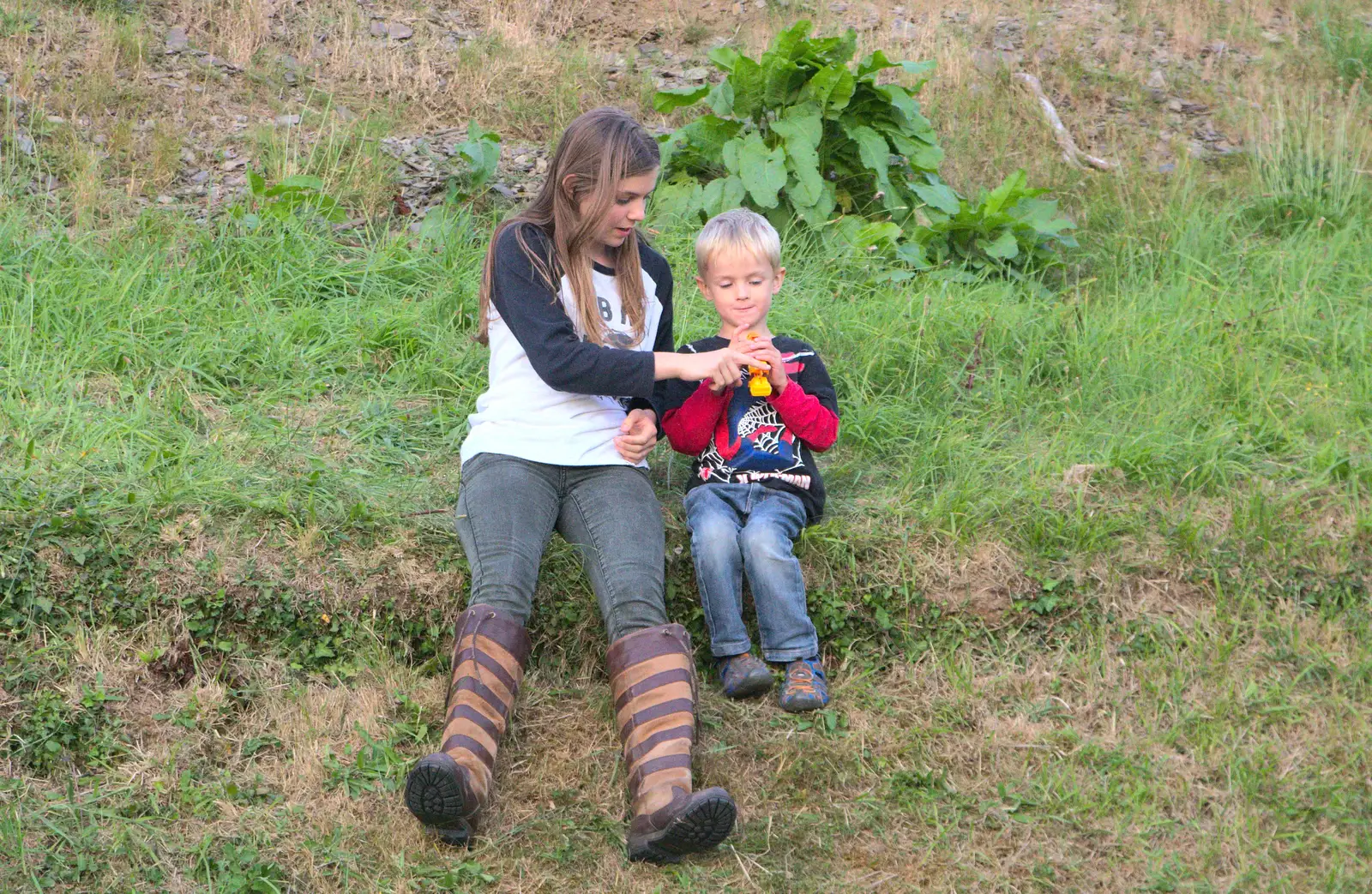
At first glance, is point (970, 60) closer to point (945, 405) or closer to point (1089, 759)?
point (945, 405)

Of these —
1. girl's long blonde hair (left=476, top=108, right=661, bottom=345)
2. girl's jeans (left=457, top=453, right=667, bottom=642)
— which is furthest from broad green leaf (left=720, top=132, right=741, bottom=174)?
girl's jeans (left=457, top=453, right=667, bottom=642)

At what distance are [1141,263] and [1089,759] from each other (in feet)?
9.15

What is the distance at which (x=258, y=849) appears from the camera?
2.80 metres

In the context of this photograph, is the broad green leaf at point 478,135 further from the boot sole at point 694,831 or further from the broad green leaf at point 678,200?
the boot sole at point 694,831

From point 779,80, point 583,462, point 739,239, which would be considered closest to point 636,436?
point 583,462

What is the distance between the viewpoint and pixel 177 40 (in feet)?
19.7

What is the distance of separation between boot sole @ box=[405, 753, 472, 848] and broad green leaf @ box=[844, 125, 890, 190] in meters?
3.25

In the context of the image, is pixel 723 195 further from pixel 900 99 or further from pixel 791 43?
pixel 900 99

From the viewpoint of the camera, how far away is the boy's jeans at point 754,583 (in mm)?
3221

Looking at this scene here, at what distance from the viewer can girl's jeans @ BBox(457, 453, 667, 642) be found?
2984 mm

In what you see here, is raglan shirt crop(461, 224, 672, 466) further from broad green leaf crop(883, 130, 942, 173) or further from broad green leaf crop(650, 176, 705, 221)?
broad green leaf crop(883, 130, 942, 173)

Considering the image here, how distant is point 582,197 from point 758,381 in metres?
0.68

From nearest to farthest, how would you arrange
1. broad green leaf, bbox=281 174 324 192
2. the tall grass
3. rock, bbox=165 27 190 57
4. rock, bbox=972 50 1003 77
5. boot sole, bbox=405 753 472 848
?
boot sole, bbox=405 753 472 848 < the tall grass < broad green leaf, bbox=281 174 324 192 < rock, bbox=165 27 190 57 < rock, bbox=972 50 1003 77

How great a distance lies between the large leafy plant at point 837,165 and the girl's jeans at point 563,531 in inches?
79.8
